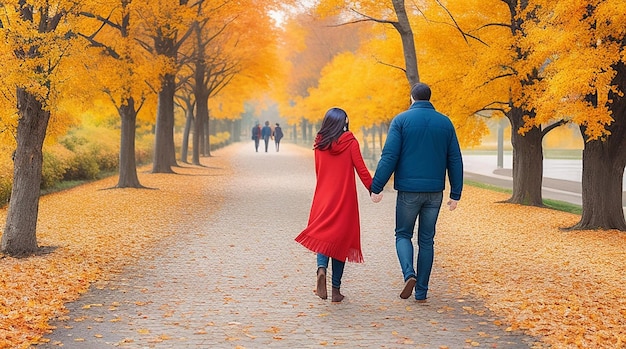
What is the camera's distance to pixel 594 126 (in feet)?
39.8

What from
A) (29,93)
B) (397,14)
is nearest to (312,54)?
(397,14)

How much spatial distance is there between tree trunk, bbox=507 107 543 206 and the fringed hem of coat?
452 inches

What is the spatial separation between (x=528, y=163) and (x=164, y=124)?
12.3 meters

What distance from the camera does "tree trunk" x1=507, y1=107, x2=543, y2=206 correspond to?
17.9 m

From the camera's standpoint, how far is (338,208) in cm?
710

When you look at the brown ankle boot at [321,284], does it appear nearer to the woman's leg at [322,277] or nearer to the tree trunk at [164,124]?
the woman's leg at [322,277]

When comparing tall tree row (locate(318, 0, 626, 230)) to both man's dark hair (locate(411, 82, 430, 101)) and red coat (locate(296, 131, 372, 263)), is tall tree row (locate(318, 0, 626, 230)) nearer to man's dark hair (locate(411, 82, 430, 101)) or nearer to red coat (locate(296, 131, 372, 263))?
man's dark hair (locate(411, 82, 430, 101))

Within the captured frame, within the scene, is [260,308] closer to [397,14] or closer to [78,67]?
[78,67]

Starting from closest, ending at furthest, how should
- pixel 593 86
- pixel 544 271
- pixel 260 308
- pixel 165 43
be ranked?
pixel 260 308 < pixel 544 271 < pixel 593 86 < pixel 165 43

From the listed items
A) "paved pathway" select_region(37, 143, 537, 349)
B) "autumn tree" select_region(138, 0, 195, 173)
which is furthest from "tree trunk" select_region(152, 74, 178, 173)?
"paved pathway" select_region(37, 143, 537, 349)

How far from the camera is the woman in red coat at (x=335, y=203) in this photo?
23.2ft

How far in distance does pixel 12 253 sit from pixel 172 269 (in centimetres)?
223

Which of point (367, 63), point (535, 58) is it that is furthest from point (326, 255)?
point (367, 63)

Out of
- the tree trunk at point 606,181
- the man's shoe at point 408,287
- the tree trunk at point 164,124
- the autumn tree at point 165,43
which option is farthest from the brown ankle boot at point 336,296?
the tree trunk at point 164,124
